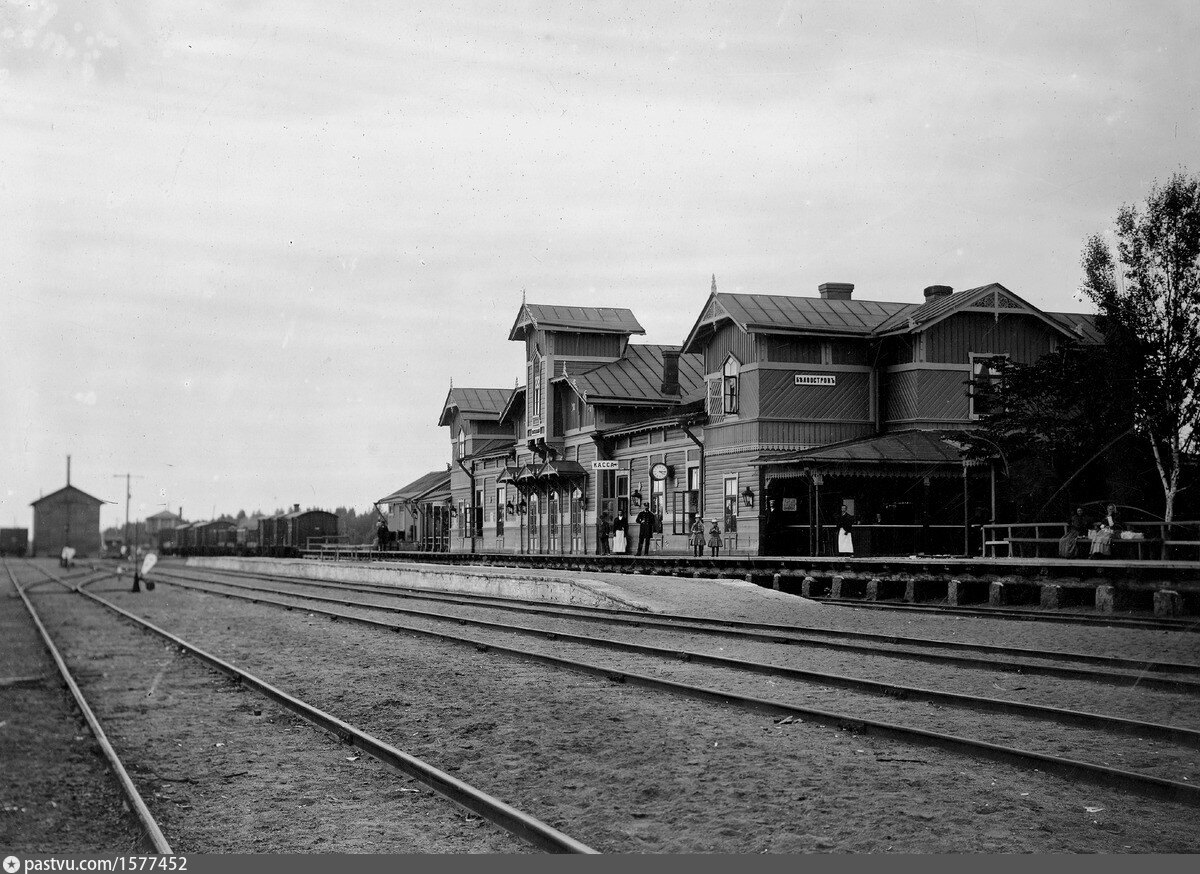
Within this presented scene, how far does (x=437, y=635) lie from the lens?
1814 centimetres

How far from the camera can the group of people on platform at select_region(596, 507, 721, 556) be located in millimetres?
36344

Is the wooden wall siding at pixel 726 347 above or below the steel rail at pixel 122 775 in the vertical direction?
above

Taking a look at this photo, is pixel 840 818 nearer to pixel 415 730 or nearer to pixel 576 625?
pixel 415 730

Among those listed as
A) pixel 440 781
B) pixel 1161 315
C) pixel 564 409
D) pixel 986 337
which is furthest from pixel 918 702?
pixel 564 409

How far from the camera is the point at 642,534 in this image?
122 ft

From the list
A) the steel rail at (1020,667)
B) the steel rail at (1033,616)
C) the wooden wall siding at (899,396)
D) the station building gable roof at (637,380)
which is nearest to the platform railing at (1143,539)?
the steel rail at (1033,616)

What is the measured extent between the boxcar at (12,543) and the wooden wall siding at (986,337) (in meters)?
113

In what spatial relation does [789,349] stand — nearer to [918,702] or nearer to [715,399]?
[715,399]

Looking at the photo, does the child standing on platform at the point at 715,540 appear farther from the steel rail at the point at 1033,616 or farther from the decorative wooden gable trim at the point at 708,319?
the steel rail at the point at 1033,616

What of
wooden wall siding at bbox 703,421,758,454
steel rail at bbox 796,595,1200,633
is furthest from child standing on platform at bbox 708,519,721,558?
steel rail at bbox 796,595,1200,633

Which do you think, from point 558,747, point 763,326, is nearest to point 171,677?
point 558,747

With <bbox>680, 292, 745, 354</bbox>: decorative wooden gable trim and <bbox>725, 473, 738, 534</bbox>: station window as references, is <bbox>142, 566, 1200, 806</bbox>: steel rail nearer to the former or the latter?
<bbox>725, 473, 738, 534</bbox>: station window

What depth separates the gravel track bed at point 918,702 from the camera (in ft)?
27.6

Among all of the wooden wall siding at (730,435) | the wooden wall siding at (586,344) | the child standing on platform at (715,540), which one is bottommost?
the child standing on platform at (715,540)
